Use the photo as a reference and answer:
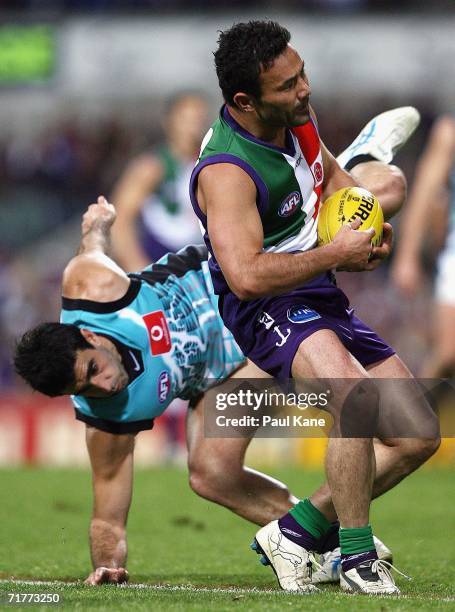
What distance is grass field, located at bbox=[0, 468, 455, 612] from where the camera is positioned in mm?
5188

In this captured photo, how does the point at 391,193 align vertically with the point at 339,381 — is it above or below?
above

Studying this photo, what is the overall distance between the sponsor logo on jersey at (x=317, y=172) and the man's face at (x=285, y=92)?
0.41 m

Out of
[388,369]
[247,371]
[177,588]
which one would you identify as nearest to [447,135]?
[247,371]

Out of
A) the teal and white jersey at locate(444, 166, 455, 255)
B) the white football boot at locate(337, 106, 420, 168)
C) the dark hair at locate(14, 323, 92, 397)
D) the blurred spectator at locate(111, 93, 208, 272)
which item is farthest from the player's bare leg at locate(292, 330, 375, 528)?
the blurred spectator at locate(111, 93, 208, 272)

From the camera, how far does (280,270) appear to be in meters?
5.24

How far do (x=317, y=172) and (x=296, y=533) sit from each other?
1.67 m

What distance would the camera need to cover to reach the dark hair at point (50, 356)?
19.8 ft

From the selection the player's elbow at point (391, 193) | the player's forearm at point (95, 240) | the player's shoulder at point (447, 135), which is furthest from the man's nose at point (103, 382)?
the player's shoulder at point (447, 135)

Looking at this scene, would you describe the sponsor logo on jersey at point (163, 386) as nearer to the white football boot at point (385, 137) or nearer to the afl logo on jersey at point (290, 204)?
the afl logo on jersey at point (290, 204)

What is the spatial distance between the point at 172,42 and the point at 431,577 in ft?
55.9

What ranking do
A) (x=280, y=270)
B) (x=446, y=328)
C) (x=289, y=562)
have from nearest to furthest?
(x=280, y=270)
(x=289, y=562)
(x=446, y=328)

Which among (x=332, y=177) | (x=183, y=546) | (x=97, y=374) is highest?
(x=332, y=177)

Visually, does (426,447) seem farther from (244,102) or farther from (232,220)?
(244,102)

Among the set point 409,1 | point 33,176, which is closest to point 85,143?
point 33,176
